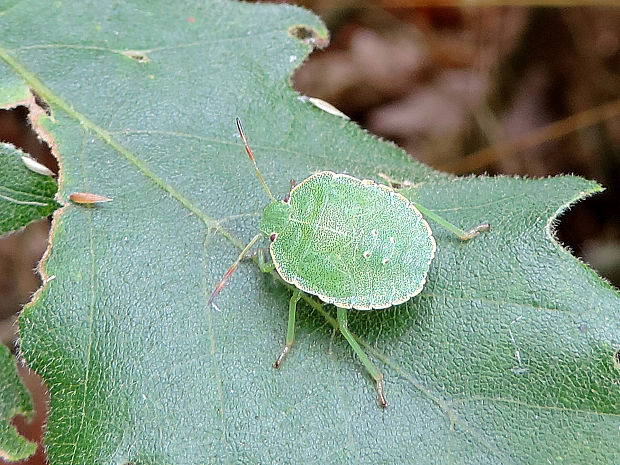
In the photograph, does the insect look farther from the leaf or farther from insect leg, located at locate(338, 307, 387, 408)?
the leaf

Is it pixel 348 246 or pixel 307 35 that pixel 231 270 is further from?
pixel 307 35

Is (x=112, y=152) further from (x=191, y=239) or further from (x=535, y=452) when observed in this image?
(x=535, y=452)

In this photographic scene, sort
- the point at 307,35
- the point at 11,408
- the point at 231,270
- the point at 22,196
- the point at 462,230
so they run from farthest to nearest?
the point at 307,35 < the point at 22,196 < the point at 11,408 < the point at 462,230 < the point at 231,270

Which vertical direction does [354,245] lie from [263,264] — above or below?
above

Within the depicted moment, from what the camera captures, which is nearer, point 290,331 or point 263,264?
point 290,331

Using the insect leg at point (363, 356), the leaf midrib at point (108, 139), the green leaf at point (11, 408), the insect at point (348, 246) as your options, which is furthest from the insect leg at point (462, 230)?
the green leaf at point (11, 408)

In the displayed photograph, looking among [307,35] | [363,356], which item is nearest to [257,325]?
[363,356]

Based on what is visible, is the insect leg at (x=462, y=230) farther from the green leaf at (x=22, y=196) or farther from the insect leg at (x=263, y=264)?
the green leaf at (x=22, y=196)
